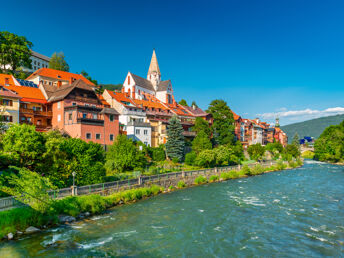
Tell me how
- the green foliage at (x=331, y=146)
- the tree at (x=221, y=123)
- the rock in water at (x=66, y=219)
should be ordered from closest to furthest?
the rock in water at (x=66, y=219), the tree at (x=221, y=123), the green foliage at (x=331, y=146)

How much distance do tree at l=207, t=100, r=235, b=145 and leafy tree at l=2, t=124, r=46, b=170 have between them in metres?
45.4

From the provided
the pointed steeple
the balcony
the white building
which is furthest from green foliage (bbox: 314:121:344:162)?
the balcony

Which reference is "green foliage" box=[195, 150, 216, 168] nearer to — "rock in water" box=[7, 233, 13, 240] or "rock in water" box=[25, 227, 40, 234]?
"rock in water" box=[25, 227, 40, 234]

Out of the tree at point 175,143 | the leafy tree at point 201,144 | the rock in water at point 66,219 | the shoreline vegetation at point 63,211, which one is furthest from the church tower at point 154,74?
the rock in water at point 66,219

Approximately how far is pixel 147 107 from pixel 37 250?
47.2m

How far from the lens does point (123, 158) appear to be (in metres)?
36.5

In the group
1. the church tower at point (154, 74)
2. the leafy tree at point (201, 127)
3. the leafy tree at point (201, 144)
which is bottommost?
the leafy tree at point (201, 144)

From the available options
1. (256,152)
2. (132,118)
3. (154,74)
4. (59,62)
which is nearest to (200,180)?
(132,118)

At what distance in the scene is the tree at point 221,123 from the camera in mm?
63706

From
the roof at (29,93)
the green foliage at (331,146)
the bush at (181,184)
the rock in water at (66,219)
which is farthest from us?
the green foliage at (331,146)

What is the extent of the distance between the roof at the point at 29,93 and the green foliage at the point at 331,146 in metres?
84.7

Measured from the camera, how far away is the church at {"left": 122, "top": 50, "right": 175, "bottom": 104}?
77.6 m

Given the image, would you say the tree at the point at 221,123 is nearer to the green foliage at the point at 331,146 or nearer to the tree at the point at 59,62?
the green foliage at the point at 331,146

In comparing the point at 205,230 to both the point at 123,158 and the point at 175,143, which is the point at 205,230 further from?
the point at 175,143
